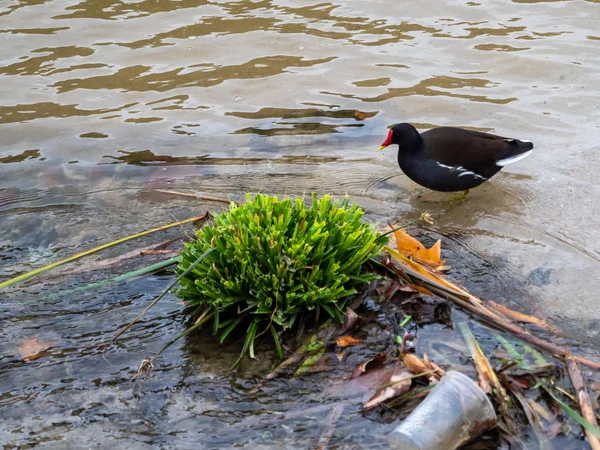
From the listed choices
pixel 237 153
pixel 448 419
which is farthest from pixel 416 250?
pixel 237 153

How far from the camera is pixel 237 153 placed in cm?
627

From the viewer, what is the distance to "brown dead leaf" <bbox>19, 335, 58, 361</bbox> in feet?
12.2

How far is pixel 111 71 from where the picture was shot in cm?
770

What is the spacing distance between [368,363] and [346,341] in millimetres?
200

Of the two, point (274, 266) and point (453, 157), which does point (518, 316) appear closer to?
point (274, 266)

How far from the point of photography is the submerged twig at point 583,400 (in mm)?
2904

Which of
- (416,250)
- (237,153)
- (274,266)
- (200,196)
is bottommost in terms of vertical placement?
(237,153)

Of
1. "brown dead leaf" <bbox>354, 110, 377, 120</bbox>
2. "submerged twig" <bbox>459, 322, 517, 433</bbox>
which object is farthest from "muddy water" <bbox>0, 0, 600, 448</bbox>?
"submerged twig" <bbox>459, 322, 517, 433</bbox>

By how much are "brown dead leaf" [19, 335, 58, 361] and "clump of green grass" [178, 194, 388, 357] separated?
734mm

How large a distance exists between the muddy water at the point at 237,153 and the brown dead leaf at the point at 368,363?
0.60ft

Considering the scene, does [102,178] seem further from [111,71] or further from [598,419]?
[598,419]

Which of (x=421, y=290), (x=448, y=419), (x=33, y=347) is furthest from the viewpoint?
(x=421, y=290)

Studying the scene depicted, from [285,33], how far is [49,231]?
422cm

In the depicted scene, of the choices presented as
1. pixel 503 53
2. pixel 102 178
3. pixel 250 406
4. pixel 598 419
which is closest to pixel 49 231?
pixel 102 178
